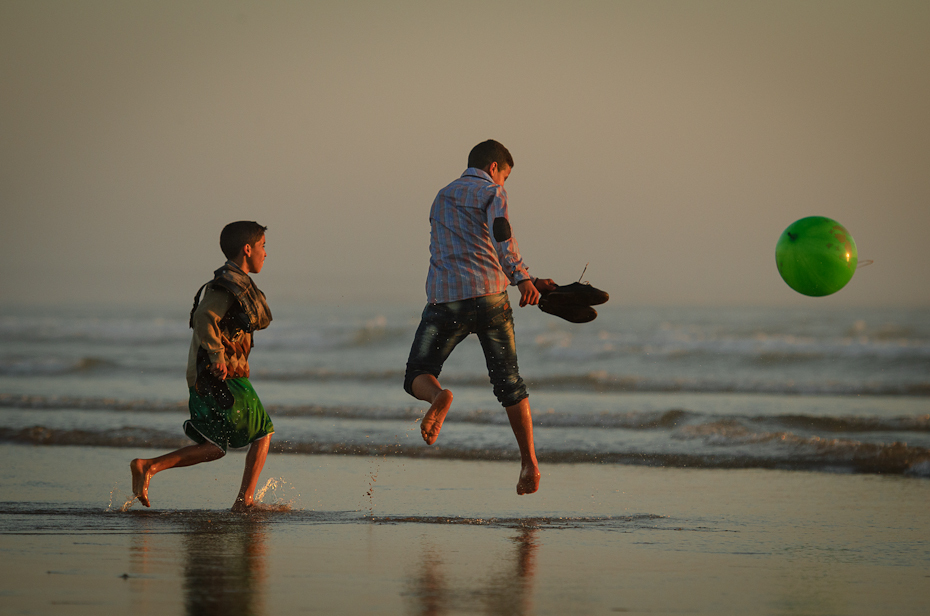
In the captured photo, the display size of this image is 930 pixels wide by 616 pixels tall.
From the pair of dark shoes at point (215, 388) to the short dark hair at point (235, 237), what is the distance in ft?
2.20

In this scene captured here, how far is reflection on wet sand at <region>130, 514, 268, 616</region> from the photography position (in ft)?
10.2

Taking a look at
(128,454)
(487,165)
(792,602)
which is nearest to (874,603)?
(792,602)

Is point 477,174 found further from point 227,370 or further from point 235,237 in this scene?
point 227,370

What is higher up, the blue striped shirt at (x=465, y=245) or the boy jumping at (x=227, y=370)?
the blue striped shirt at (x=465, y=245)

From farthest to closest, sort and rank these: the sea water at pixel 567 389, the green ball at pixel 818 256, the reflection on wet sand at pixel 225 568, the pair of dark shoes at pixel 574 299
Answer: the sea water at pixel 567 389 → the green ball at pixel 818 256 → the pair of dark shoes at pixel 574 299 → the reflection on wet sand at pixel 225 568

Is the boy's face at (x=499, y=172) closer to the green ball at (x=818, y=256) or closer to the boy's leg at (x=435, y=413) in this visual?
the boy's leg at (x=435, y=413)

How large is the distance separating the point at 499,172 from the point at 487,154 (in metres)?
0.12

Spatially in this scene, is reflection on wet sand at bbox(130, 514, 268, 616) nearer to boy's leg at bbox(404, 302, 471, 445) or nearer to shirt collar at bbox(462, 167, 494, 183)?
boy's leg at bbox(404, 302, 471, 445)

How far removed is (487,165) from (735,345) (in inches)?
625

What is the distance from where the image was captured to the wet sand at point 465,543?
10.6ft

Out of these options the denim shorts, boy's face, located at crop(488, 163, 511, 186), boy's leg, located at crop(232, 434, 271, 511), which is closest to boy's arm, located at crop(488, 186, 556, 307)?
the denim shorts

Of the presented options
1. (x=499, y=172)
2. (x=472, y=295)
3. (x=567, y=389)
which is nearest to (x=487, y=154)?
(x=499, y=172)

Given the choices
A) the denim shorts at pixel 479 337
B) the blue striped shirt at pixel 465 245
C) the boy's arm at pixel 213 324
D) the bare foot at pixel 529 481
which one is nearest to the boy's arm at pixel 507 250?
the blue striped shirt at pixel 465 245

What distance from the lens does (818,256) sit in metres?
5.79
